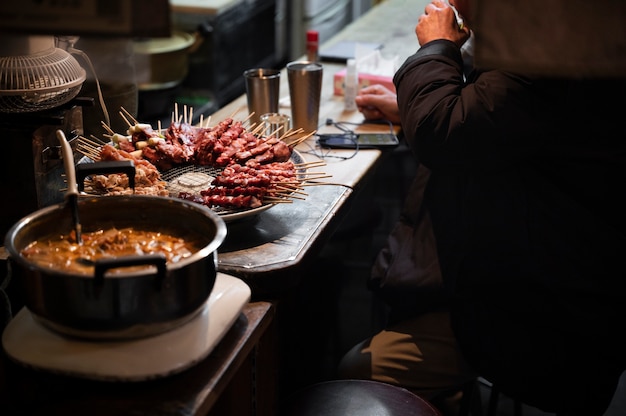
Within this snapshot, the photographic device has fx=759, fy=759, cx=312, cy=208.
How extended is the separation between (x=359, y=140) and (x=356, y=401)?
3.57ft

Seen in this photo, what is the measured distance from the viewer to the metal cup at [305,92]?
290cm

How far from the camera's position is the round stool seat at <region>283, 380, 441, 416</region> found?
6.90ft

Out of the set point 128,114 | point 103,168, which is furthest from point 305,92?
point 103,168

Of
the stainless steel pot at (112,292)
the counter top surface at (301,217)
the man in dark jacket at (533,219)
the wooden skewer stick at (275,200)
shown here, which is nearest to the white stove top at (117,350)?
the stainless steel pot at (112,292)

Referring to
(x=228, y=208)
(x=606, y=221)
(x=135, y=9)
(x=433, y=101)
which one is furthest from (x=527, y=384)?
(x=135, y=9)

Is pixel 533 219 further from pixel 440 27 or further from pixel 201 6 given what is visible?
pixel 201 6

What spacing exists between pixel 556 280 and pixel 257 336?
3.27ft

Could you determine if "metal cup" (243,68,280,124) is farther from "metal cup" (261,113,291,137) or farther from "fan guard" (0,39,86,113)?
"fan guard" (0,39,86,113)

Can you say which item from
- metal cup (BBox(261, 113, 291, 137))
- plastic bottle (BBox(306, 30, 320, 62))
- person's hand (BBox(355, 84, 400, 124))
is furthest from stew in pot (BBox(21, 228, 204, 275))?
plastic bottle (BBox(306, 30, 320, 62))

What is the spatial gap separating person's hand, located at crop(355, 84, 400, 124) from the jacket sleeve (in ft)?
2.02

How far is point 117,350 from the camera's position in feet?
4.98

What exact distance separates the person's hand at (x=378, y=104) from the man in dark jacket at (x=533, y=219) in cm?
62

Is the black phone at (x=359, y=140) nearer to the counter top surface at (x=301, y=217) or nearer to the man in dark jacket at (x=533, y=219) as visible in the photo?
the counter top surface at (x=301, y=217)

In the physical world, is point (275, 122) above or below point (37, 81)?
below
